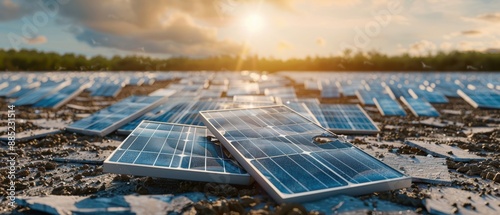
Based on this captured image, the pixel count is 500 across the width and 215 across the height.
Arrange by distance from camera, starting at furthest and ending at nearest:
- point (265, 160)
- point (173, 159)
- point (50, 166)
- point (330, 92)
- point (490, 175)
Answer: point (330, 92) → point (50, 166) → point (490, 175) → point (173, 159) → point (265, 160)

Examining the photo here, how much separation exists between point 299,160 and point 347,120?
300 inches

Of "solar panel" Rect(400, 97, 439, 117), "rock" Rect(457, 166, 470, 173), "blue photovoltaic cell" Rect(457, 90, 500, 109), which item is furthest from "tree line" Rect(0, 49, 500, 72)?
"rock" Rect(457, 166, 470, 173)

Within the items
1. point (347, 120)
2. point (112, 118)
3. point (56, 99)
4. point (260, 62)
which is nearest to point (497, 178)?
point (347, 120)

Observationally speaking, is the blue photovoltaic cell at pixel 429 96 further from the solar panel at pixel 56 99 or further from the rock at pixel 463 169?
the solar panel at pixel 56 99

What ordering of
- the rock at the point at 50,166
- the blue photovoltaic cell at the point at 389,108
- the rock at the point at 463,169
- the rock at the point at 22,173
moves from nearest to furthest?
the rock at the point at 22,173, the rock at the point at 463,169, the rock at the point at 50,166, the blue photovoltaic cell at the point at 389,108

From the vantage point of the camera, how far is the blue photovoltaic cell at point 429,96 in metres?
23.9

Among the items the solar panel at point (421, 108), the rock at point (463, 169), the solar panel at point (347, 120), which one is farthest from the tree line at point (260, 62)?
the rock at point (463, 169)

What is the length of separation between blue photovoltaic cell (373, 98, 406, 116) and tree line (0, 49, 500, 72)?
1871 inches

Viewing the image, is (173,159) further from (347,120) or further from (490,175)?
(347,120)

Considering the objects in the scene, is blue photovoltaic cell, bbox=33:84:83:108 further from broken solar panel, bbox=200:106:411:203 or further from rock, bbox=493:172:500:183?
rock, bbox=493:172:500:183

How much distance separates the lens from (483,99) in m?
22.3

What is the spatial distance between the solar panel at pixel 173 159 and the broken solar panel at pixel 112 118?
4.44 m

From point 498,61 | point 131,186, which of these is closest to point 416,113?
point 131,186

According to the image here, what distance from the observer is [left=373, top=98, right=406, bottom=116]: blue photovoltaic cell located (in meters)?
18.5
